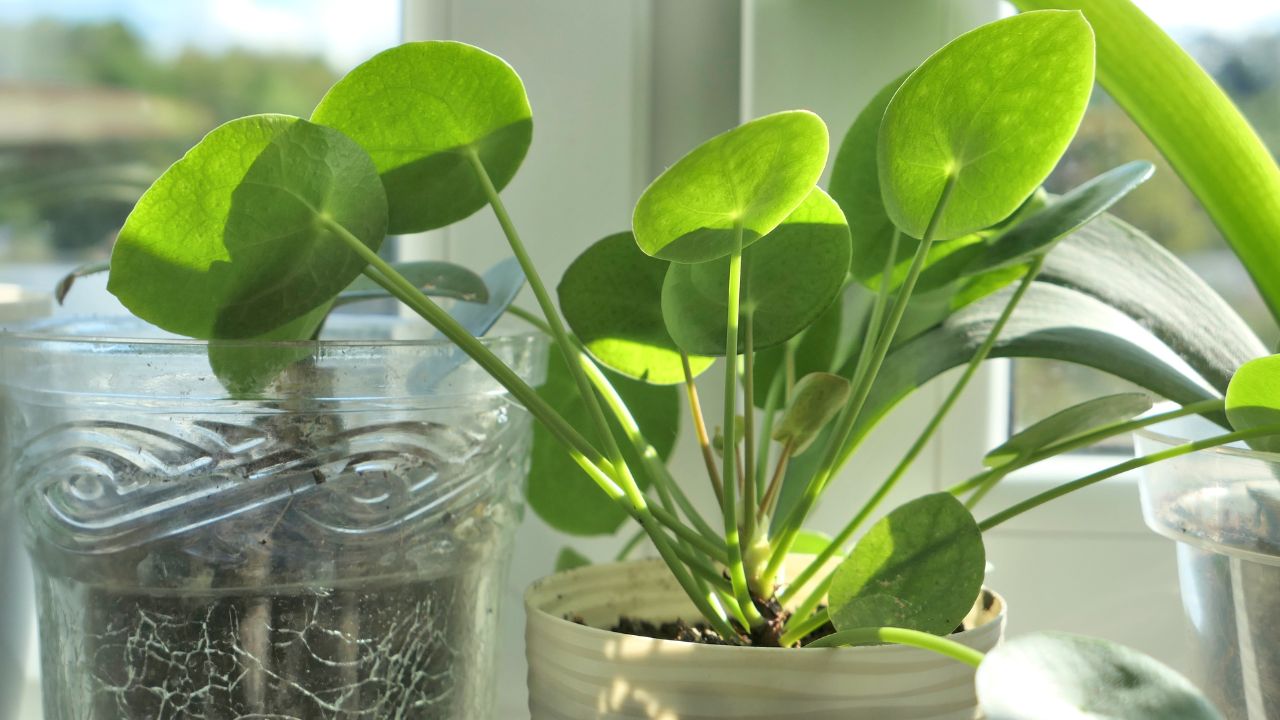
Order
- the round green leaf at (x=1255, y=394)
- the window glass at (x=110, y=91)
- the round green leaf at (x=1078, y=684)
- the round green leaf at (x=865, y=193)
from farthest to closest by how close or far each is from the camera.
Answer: the window glass at (x=110, y=91) < the round green leaf at (x=865, y=193) < the round green leaf at (x=1255, y=394) < the round green leaf at (x=1078, y=684)

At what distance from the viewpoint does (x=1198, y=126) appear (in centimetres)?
49

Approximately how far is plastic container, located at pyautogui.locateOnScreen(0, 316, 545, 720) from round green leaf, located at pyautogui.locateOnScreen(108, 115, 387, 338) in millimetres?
24

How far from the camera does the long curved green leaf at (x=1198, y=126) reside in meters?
0.48

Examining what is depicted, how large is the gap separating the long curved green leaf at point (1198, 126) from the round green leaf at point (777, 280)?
0.18 m

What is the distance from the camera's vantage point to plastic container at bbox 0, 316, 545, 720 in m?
0.41

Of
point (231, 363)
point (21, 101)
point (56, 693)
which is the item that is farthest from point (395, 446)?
point (21, 101)

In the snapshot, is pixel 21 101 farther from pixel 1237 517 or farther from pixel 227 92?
pixel 1237 517

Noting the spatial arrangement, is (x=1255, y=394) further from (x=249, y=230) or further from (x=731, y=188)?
(x=249, y=230)

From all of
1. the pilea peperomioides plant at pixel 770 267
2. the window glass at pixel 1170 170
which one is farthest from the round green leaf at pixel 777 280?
the window glass at pixel 1170 170

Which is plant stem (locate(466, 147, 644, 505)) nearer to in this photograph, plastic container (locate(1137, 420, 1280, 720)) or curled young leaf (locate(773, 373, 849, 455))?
curled young leaf (locate(773, 373, 849, 455))

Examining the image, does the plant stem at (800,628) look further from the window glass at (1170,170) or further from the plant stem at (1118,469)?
the window glass at (1170,170)

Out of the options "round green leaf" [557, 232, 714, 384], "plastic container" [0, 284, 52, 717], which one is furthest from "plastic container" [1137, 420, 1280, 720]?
"plastic container" [0, 284, 52, 717]

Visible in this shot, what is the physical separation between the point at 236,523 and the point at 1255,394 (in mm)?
398

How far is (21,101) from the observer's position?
697 mm
